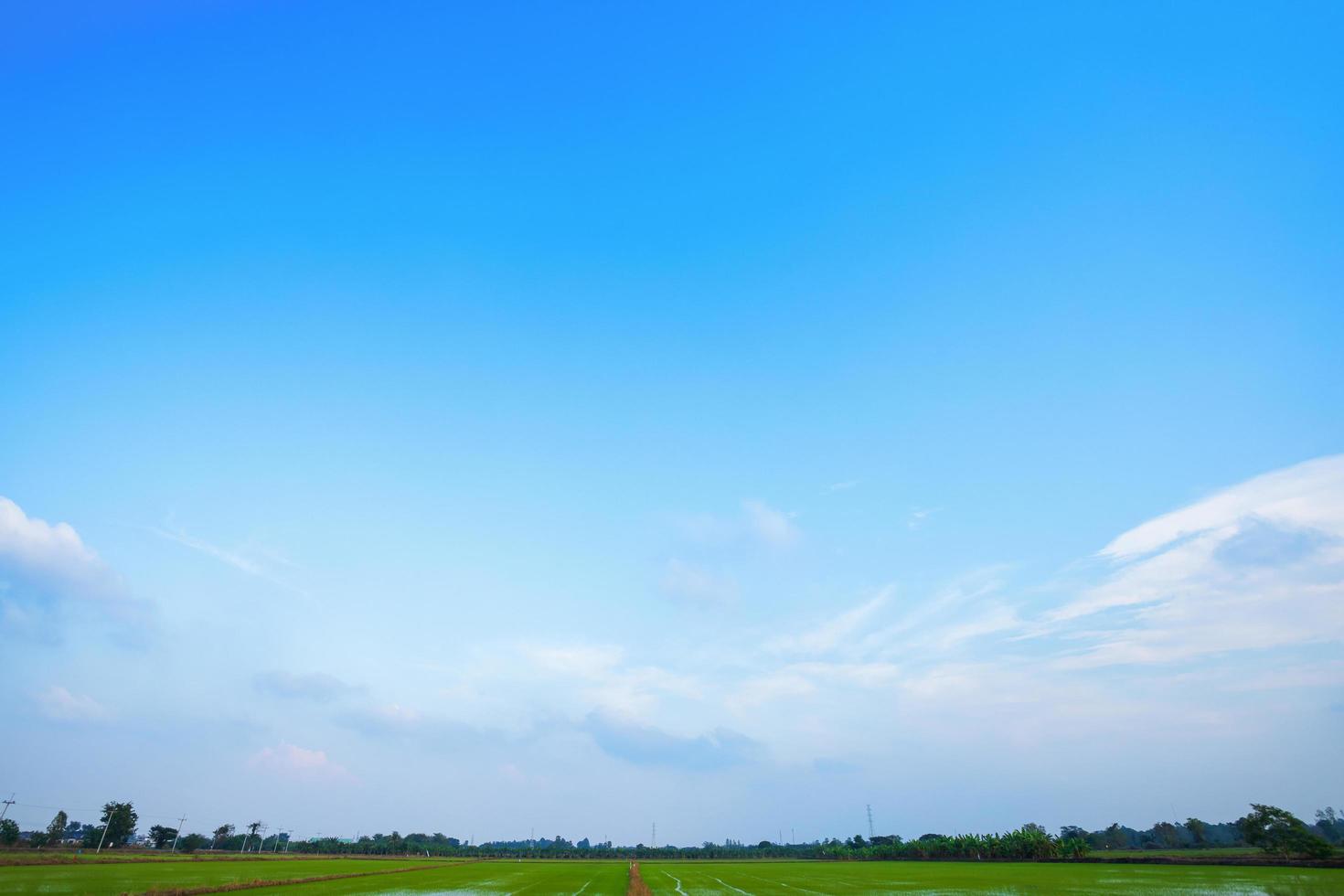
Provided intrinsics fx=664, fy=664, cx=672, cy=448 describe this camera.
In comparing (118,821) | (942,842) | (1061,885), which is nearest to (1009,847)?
(942,842)

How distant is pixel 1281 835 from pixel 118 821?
6937 inches

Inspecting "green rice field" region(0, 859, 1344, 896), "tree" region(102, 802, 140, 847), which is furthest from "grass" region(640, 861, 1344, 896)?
"tree" region(102, 802, 140, 847)

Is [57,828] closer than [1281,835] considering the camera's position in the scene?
No

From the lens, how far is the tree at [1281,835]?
66125 mm

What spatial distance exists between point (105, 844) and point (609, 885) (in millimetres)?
130877

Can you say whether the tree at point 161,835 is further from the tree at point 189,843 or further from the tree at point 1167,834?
the tree at point 1167,834

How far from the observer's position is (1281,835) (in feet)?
238

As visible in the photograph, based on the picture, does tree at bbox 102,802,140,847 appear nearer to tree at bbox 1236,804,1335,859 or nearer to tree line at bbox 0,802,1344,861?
tree line at bbox 0,802,1344,861

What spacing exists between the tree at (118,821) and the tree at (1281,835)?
569 ft

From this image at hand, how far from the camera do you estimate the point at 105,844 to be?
124375mm

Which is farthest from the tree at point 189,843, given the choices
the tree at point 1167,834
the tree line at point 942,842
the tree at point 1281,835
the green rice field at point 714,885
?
the tree at point 1167,834

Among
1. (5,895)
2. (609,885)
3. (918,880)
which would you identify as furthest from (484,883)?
(918,880)

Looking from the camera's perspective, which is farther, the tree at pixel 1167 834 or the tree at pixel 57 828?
the tree at pixel 1167 834

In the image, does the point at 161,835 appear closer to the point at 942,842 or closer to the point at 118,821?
the point at 118,821
